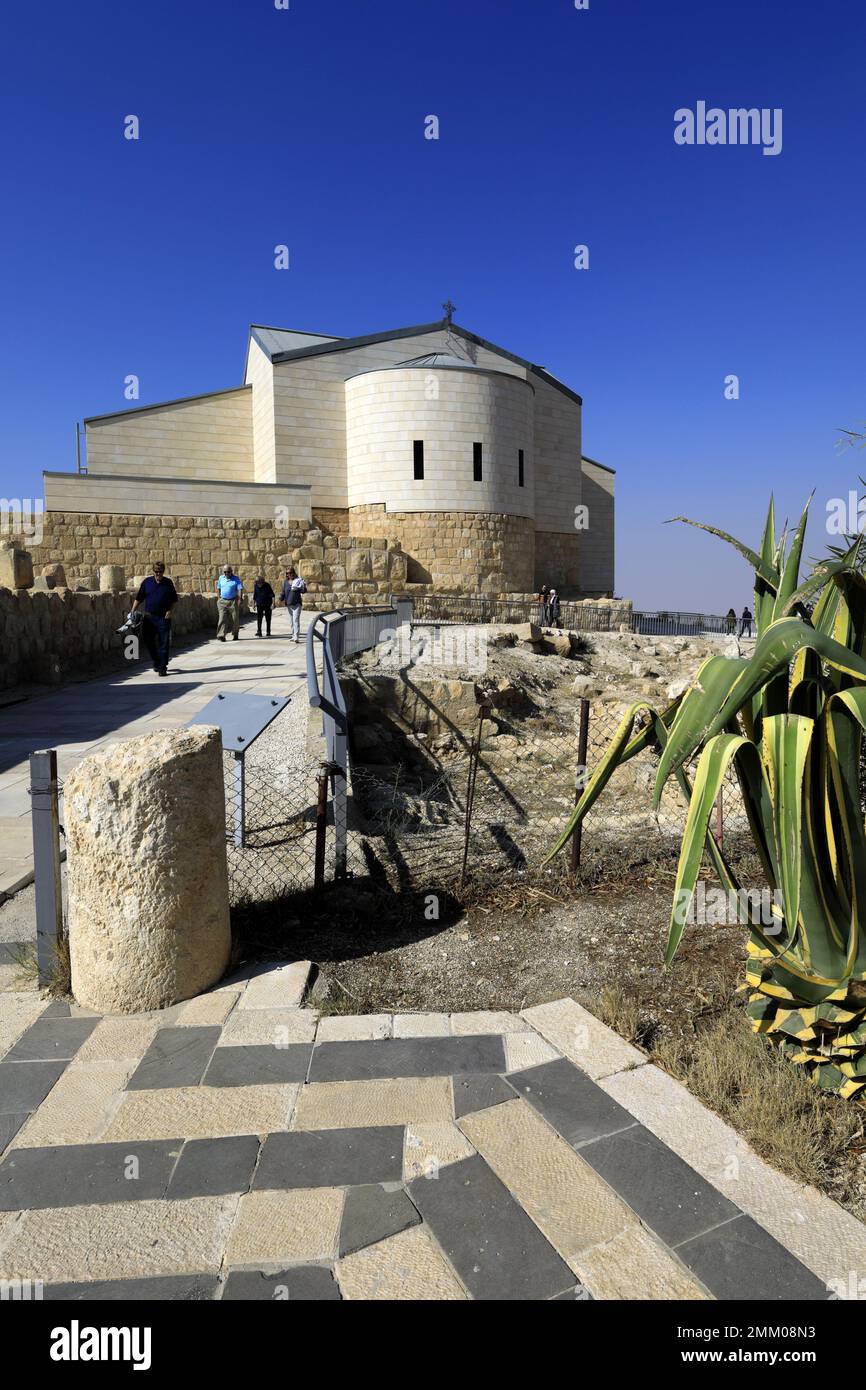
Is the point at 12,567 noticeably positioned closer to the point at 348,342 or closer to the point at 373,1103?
the point at 373,1103

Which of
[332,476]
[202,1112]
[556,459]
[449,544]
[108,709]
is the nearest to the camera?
[202,1112]

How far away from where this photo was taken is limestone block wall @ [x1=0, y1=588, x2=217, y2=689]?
10.0 metres

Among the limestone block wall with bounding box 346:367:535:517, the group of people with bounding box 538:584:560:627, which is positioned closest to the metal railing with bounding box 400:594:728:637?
the group of people with bounding box 538:584:560:627

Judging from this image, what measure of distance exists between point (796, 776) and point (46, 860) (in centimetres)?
309

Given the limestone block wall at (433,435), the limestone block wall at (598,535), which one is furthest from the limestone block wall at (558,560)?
the limestone block wall at (433,435)

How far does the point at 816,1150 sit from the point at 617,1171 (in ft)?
2.06

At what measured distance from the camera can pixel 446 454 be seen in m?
26.9

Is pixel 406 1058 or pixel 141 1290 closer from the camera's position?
pixel 141 1290

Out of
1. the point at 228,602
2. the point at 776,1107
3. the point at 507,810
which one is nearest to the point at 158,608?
the point at 228,602

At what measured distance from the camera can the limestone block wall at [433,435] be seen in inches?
1051

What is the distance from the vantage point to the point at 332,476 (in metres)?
28.3

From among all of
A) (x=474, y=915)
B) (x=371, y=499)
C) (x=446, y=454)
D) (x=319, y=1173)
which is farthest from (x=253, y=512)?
(x=319, y=1173)

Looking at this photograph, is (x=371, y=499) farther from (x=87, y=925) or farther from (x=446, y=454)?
(x=87, y=925)

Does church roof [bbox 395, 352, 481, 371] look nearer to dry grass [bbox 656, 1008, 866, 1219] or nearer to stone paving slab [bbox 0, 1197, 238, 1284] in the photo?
dry grass [bbox 656, 1008, 866, 1219]
